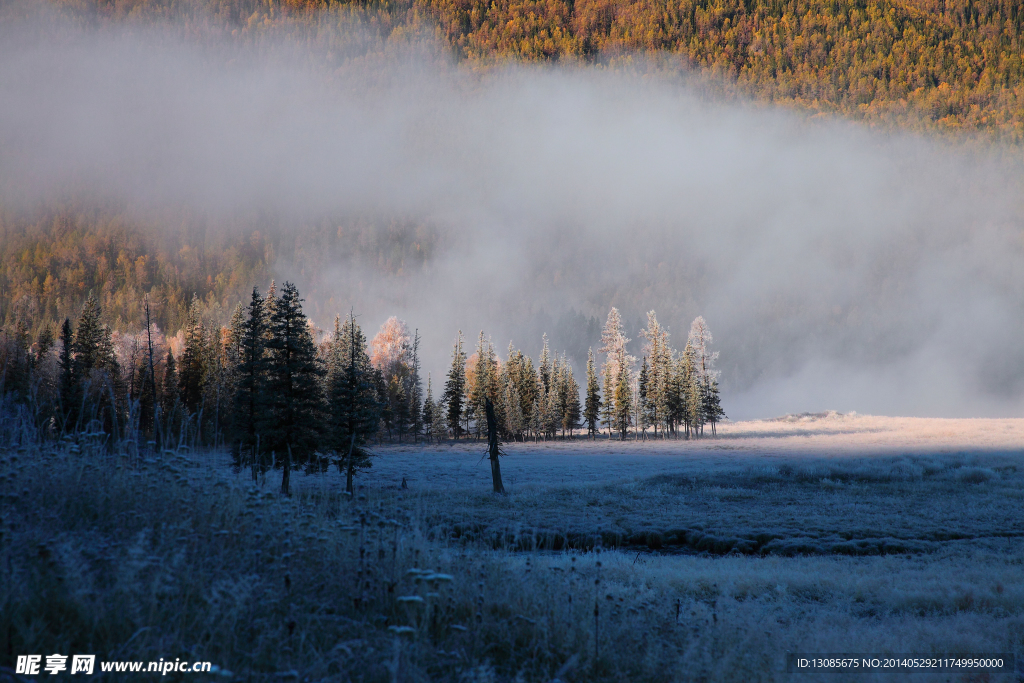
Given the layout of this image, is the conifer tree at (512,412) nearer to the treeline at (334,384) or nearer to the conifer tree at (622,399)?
the treeline at (334,384)

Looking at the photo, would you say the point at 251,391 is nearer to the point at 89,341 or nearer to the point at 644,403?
the point at 89,341

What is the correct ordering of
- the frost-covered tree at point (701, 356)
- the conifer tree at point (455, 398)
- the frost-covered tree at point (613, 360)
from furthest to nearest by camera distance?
1. the conifer tree at point (455, 398)
2. the frost-covered tree at point (613, 360)
3. the frost-covered tree at point (701, 356)

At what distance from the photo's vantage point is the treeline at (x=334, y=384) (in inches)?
1138

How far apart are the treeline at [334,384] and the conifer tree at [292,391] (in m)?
0.07

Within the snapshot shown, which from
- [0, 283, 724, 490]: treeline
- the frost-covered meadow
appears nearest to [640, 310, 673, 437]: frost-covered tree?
[0, 283, 724, 490]: treeline

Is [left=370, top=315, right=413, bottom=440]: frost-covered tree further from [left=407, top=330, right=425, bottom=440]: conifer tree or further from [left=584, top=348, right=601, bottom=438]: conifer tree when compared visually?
[left=584, top=348, right=601, bottom=438]: conifer tree

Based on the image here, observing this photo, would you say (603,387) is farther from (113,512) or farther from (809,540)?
(113,512)

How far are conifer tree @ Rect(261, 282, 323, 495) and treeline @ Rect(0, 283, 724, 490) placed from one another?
7 centimetres

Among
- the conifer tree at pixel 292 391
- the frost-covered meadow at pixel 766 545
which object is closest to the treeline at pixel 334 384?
the conifer tree at pixel 292 391

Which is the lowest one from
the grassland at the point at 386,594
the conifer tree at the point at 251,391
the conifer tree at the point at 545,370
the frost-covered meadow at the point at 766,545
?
the frost-covered meadow at the point at 766,545

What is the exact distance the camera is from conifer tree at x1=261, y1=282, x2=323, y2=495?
2798cm

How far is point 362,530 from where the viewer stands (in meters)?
6.85

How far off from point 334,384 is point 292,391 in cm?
954

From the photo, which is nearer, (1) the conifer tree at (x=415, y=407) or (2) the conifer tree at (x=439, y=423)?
(1) the conifer tree at (x=415, y=407)
